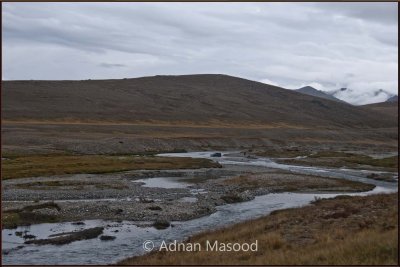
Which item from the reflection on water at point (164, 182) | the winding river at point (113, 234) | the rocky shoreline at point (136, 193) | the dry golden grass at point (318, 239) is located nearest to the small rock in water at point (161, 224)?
the winding river at point (113, 234)

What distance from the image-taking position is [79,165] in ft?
232

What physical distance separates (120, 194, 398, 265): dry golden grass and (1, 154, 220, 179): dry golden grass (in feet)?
129

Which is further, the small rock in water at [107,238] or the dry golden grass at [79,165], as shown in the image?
the dry golden grass at [79,165]

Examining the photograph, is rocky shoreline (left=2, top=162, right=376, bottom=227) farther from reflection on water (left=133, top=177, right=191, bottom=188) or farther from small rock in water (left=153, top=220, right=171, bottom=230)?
small rock in water (left=153, top=220, right=171, bottom=230)

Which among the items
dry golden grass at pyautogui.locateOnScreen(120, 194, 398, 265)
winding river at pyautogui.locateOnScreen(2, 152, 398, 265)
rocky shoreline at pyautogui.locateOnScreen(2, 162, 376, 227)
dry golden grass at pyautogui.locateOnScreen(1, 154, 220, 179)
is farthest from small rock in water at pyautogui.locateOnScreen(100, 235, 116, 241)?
dry golden grass at pyautogui.locateOnScreen(1, 154, 220, 179)

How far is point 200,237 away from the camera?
1065 inches

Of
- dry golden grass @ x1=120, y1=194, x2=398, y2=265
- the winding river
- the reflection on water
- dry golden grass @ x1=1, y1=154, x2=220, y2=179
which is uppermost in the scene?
dry golden grass @ x1=120, y1=194, x2=398, y2=265

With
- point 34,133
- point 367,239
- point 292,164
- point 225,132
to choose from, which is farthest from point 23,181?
point 225,132

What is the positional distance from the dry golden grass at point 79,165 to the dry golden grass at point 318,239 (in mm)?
39314

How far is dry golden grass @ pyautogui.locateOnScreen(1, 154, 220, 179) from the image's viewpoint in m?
61.8

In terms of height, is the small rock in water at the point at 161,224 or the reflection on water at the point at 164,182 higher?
the small rock in water at the point at 161,224

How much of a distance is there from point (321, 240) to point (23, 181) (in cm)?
4158

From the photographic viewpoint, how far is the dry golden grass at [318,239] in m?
16.3

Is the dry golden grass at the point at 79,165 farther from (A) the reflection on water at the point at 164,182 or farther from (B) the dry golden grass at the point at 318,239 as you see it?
(B) the dry golden grass at the point at 318,239
